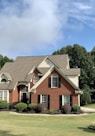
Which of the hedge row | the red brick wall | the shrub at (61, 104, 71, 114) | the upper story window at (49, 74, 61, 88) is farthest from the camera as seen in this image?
the upper story window at (49, 74, 61, 88)

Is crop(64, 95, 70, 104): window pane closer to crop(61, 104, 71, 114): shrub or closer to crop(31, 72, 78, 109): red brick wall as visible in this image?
crop(31, 72, 78, 109): red brick wall

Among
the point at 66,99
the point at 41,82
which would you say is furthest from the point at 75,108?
the point at 41,82

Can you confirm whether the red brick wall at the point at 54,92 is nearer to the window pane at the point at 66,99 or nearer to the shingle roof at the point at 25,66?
the window pane at the point at 66,99

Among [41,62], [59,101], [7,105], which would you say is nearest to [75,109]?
[59,101]

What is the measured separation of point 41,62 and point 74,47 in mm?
24387

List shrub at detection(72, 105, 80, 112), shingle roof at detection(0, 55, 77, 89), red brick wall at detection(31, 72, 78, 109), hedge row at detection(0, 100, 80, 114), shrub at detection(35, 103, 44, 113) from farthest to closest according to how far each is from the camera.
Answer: shingle roof at detection(0, 55, 77, 89) → red brick wall at detection(31, 72, 78, 109) → shrub at detection(35, 103, 44, 113) → shrub at detection(72, 105, 80, 112) → hedge row at detection(0, 100, 80, 114)

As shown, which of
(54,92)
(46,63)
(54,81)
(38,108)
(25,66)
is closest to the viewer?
(38,108)

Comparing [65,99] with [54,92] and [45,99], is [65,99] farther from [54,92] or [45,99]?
[45,99]

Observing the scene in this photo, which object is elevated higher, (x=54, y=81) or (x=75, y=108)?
(x=54, y=81)

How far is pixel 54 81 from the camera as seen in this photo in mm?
40281

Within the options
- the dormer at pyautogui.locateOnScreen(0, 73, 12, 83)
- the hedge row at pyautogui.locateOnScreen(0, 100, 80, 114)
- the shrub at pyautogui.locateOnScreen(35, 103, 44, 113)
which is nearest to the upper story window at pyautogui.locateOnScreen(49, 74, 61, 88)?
the hedge row at pyautogui.locateOnScreen(0, 100, 80, 114)

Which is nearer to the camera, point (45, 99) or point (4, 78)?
point (45, 99)

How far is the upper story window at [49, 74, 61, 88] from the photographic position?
40031 millimetres

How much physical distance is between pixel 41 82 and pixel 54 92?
95.6 inches
